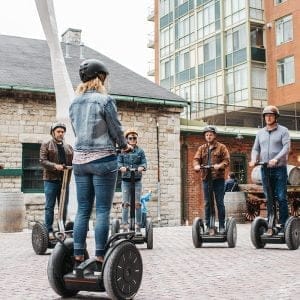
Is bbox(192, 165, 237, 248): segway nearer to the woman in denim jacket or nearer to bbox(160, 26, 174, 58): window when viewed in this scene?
the woman in denim jacket

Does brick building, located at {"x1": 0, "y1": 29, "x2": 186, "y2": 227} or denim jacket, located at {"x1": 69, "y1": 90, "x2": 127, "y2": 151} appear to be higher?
brick building, located at {"x1": 0, "y1": 29, "x2": 186, "y2": 227}

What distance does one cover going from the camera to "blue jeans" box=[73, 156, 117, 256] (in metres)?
4.52

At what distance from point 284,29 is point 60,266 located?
35.5m

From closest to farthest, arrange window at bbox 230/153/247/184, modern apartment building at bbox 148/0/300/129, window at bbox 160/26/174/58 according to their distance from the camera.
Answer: window at bbox 230/153/247/184 → modern apartment building at bbox 148/0/300/129 → window at bbox 160/26/174/58

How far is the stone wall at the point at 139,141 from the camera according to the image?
1734 centimetres

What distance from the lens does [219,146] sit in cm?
888

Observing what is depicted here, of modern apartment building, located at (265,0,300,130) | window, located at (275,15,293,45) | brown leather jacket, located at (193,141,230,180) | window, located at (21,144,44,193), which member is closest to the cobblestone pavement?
brown leather jacket, located at (193,141,230,180)

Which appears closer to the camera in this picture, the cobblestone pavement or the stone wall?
the cobblestone pavement

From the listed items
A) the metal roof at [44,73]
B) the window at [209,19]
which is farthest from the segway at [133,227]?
the window at [209,19]

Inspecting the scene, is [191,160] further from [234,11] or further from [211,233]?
[234,11]

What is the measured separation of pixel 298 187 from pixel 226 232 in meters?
9.30

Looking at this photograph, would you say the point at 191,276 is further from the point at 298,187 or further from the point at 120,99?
the point at 120,99

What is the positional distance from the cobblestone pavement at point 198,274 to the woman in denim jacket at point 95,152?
62cm

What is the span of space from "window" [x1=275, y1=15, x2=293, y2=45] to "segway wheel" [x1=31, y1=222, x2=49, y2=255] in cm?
3162
